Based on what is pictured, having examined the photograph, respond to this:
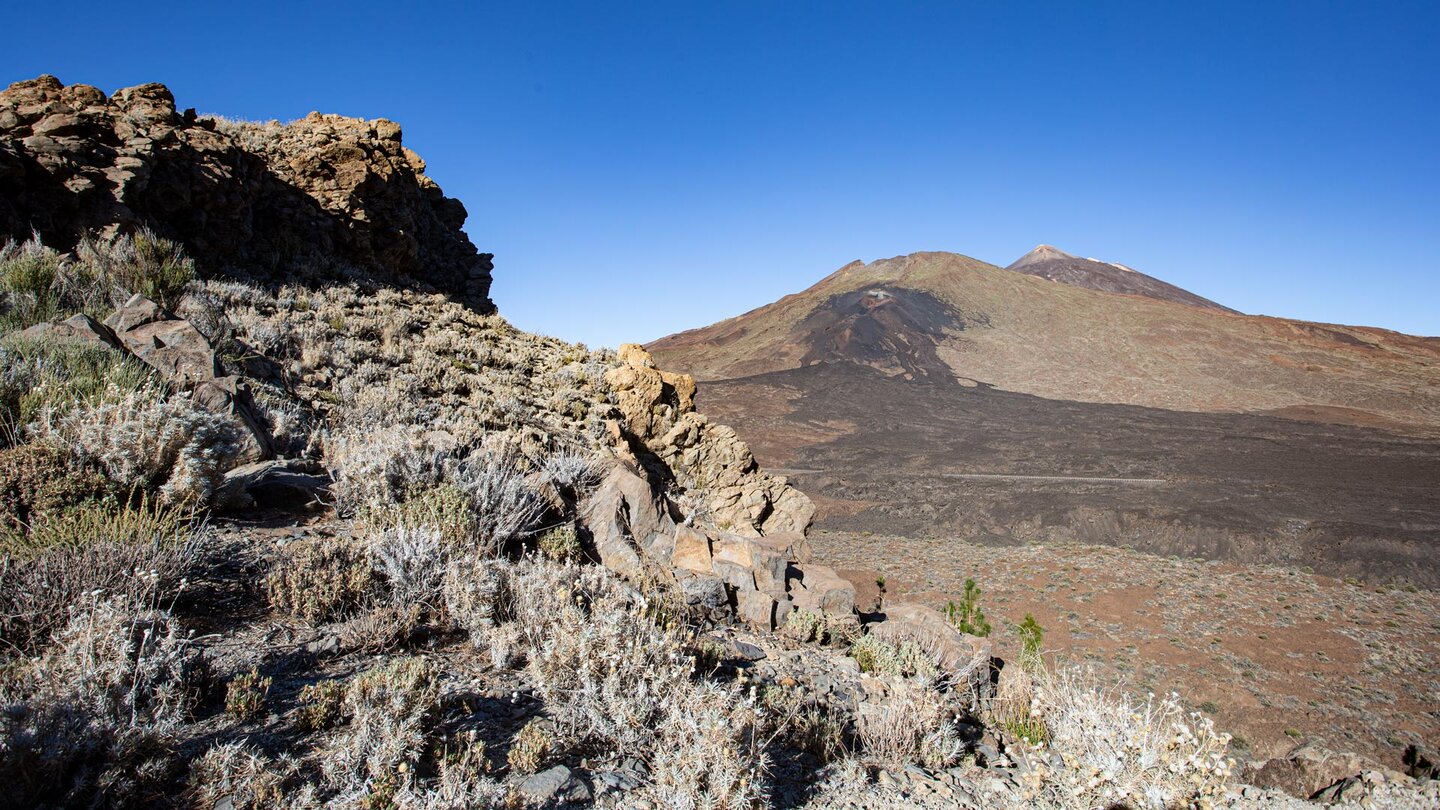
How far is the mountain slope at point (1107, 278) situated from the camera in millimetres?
94188

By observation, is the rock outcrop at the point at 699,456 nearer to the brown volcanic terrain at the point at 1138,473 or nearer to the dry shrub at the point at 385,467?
the dry shrub at the point at 385,467

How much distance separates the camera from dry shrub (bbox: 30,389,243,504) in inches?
123

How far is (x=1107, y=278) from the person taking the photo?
9731 centimetres

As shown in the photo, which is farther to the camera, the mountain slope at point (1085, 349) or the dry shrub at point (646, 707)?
the mountain slope at point (1085, 349)

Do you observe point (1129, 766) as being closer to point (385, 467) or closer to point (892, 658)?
point (892, 658)

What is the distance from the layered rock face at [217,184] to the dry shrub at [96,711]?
21.9ft

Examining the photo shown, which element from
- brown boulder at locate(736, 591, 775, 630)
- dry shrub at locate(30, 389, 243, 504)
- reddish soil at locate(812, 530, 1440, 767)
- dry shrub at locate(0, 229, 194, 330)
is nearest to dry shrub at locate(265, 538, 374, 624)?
dry shrub at locate(30, 389, 243, 504)

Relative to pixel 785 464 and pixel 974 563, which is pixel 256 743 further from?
pixel 785 464

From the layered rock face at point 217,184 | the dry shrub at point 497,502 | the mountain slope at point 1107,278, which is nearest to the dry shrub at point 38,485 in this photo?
the dry shrub at point 497,502

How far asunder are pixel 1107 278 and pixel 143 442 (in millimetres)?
114562

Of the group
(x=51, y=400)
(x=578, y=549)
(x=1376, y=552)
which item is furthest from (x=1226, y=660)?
(x=51, y=400)

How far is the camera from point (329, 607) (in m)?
2.86

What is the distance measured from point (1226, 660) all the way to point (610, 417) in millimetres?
14063

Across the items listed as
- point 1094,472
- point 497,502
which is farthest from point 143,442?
point 1094,472
